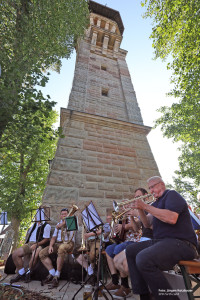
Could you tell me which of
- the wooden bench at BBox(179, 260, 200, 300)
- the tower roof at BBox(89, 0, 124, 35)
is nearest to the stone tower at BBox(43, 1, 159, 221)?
the wooden bench at BBox(179, 260, 200, 300)

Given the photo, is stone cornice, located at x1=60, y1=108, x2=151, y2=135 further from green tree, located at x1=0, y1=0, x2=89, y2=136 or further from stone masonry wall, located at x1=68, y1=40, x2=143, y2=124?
green tree, located at x1=0, y1=0, x2=89, y2=136

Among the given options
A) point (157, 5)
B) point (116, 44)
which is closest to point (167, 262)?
point (157, 5)

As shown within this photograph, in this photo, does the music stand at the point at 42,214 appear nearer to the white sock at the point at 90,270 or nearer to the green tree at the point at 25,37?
the white sock at the point at 90,270

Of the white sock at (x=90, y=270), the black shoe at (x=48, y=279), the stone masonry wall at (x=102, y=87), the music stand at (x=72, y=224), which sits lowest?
the black shoe at (x=48, y=279)

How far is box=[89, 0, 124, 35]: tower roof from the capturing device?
15.0m

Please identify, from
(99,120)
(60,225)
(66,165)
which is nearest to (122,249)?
(60,225)

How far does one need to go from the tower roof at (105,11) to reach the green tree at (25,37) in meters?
7.52

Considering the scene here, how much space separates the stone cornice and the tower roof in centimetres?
1353

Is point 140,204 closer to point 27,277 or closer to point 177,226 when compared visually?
point 177,226

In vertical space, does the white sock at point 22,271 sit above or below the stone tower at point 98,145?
below

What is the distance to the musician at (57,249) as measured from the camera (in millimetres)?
3893

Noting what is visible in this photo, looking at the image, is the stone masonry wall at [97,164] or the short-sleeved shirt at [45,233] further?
the stone masonry wall at [97,164]

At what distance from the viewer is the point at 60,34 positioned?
8211mm

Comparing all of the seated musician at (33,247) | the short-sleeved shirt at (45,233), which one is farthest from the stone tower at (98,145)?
the seated musician at (33,247)
